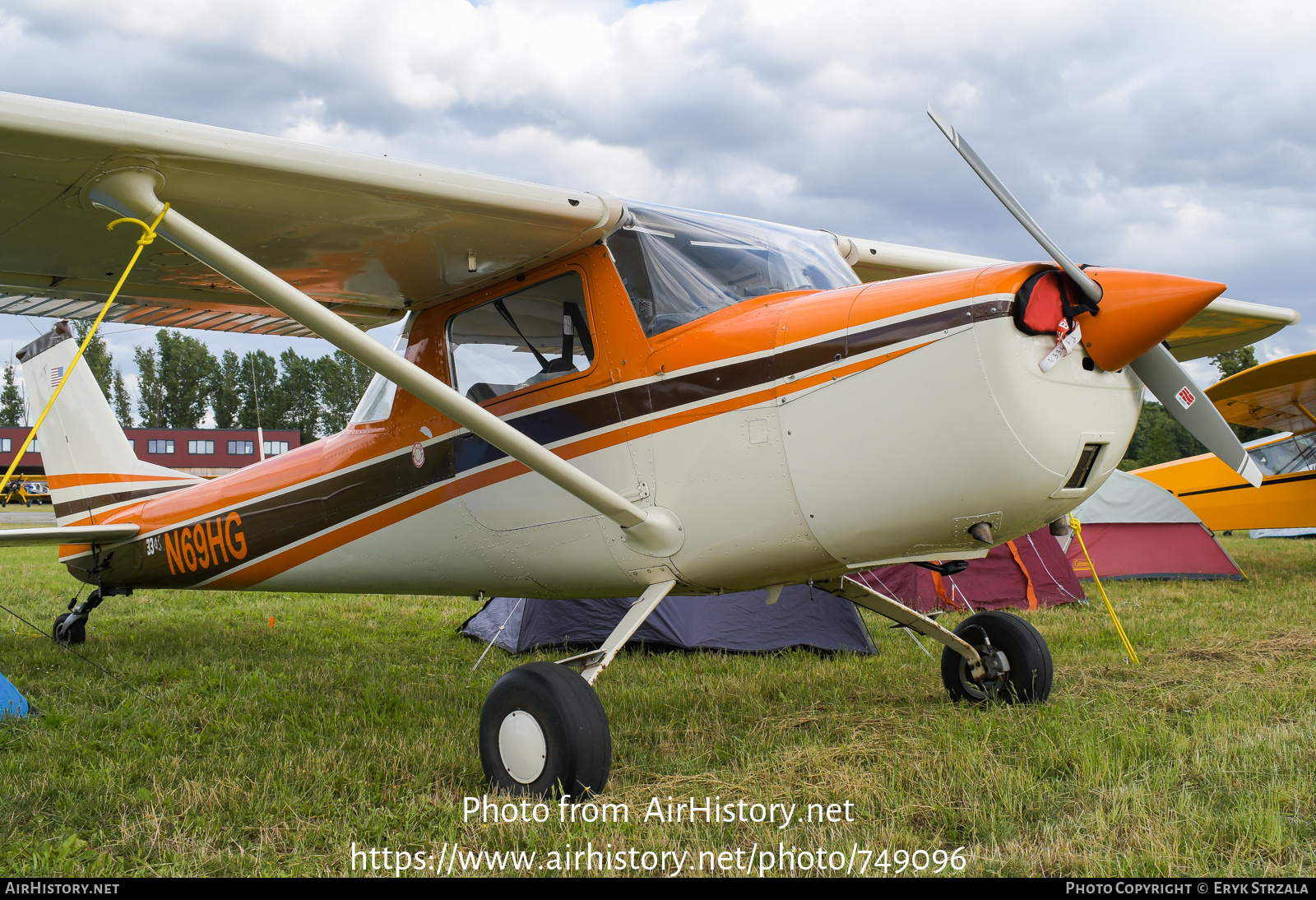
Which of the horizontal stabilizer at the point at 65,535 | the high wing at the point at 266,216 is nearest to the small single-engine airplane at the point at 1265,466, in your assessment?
the high wing at the point at 266,216

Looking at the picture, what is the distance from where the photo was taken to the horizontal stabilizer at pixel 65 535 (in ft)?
17.0

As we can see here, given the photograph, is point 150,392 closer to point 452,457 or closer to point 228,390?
point 228,390

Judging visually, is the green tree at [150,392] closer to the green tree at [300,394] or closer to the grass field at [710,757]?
the green tree at [300,394]

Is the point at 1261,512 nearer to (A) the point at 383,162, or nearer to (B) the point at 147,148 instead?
(A) the point at 383,162

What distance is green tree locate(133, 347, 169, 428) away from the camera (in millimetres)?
60969

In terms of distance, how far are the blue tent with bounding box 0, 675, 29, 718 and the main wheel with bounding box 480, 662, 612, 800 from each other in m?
2.55

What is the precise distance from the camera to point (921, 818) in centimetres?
288

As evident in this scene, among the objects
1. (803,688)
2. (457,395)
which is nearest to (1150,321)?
(457,395)

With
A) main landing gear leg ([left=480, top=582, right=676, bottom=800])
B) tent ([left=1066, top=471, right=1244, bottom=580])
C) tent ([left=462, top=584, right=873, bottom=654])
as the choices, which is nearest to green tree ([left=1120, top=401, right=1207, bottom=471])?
tent ([left=1066, top=471, right=1244, bottom=580])

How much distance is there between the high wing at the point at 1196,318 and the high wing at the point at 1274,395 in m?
3.36

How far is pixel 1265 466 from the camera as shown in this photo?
12773 mm

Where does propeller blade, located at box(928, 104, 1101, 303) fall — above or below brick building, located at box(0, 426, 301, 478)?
below

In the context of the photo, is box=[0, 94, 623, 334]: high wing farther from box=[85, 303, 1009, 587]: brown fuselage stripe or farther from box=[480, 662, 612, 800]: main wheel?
box=[480, 662, 612, 800]: main wheel
